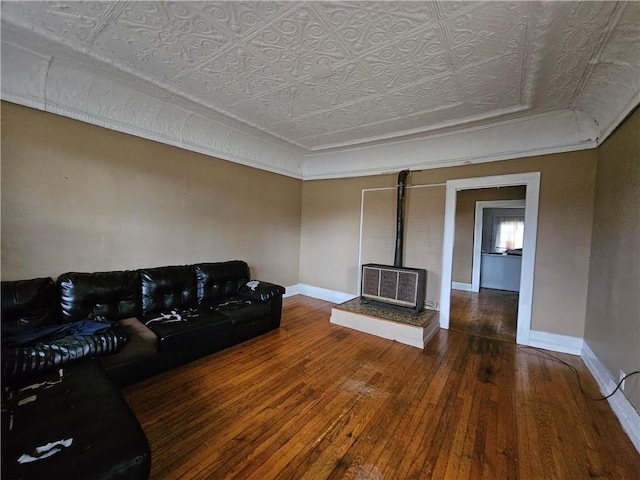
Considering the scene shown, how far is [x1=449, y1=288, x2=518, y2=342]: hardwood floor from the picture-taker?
3.78 meters

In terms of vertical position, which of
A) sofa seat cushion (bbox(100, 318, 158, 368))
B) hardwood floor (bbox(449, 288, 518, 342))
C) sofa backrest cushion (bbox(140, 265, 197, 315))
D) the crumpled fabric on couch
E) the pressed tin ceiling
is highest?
the pressed tin ceiling

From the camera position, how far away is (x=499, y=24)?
5.90 ft

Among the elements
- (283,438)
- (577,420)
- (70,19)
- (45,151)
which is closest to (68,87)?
(45,151)

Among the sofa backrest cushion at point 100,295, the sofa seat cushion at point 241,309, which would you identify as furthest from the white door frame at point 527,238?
the sofa backrest cushion at point 100,295

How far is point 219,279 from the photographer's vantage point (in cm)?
353

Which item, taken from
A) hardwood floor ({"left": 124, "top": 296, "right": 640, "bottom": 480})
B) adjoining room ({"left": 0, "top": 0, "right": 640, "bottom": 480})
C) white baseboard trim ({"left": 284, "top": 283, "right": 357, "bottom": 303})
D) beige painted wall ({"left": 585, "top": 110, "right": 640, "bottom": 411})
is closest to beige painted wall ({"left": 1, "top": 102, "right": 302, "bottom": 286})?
adjoining room ({"left": 0, "top": 0, "right": 640, "bottom": 480})

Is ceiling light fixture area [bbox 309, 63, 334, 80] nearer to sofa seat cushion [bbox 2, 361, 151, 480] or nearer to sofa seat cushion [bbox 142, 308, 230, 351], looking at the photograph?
sofa seat cushion [bbox 142, 308, 230, 351]

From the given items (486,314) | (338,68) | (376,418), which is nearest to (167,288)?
(376,418)

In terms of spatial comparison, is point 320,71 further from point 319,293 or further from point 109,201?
point 319,293

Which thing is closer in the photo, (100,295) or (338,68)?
(338,68)

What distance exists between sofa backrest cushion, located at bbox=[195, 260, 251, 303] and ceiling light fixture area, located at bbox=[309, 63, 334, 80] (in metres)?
2.57

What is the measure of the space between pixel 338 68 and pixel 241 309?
271cm

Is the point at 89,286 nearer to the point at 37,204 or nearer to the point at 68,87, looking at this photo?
the point at 37,204

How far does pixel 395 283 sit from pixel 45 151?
424 cm
